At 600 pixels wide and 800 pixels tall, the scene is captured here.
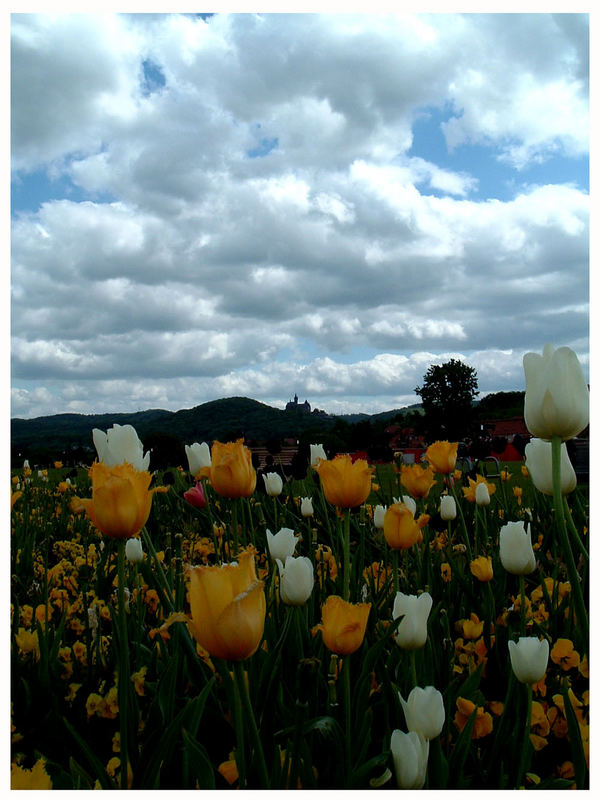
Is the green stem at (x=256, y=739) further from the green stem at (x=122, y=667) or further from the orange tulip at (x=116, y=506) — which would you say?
the orange tulip at (x=116, y=506)

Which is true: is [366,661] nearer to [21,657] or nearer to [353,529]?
[21,657]

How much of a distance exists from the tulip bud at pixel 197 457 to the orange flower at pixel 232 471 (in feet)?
2.23

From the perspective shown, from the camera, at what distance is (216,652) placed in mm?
1040

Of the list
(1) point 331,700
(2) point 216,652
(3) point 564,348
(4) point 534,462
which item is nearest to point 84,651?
(1) point 331,700

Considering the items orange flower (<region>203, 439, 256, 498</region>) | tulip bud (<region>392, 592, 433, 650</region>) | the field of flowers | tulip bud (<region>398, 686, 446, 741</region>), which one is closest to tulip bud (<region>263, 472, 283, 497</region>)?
the field of flowers

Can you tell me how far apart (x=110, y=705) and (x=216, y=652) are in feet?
2.91

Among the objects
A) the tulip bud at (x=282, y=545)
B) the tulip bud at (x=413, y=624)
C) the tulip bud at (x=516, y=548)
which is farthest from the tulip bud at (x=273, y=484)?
the tulip bud at (x=413, y=624)

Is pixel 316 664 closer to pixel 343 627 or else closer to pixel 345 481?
pixel 343 627

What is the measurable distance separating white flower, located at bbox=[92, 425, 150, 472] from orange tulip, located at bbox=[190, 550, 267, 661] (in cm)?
83

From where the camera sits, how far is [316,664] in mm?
1428

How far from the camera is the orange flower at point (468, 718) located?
4.93 ft

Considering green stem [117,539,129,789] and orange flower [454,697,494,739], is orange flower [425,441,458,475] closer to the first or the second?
orange flower [454,697,494,739]

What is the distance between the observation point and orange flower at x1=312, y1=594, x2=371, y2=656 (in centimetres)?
132
